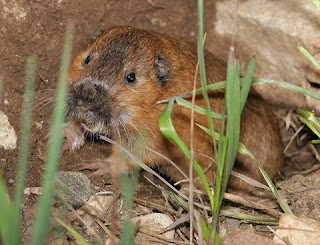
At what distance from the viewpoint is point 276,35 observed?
571 centimetres

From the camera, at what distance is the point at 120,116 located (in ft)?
15.1

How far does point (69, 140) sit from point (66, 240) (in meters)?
1.30

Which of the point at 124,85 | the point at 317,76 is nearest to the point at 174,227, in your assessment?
the point at 124,85

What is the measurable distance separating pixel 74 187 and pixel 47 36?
1413 mm

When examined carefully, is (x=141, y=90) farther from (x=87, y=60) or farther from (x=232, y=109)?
(x=232, y=109)

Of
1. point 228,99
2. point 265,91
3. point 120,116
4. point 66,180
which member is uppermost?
point 228,99

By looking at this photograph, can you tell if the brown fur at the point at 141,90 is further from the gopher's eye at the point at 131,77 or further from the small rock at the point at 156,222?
the small rock at the point at 156,222

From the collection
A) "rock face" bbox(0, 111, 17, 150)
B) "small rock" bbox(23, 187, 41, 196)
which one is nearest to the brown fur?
"rock face" bbox(0, 111, 17, 150)

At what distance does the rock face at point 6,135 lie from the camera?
4.44 m

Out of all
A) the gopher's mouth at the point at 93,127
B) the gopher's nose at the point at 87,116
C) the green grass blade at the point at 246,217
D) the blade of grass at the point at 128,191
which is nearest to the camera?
the blade of grass at the point at 128,191

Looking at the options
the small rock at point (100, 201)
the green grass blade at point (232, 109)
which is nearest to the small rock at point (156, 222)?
the small rock at point (100, 201)

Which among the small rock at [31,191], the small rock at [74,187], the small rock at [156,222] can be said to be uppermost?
the small rock at [31,191]

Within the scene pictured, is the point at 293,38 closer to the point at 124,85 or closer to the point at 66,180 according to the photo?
the point at 124,85

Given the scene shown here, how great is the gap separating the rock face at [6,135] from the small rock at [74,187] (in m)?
0.42
